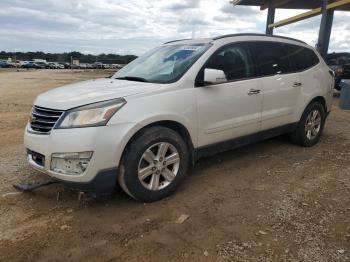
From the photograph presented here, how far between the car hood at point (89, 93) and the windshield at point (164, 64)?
0.85 feet

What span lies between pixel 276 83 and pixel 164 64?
5.53 ft

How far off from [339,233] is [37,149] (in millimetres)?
3013

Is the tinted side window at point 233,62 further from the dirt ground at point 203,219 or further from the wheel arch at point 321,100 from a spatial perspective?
the wheel arch at point 321,100

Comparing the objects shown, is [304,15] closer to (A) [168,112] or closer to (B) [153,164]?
(A) [168,112]

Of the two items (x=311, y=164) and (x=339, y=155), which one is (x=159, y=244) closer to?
(x=311, y=164)

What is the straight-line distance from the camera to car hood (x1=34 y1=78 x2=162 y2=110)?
3.55 metres

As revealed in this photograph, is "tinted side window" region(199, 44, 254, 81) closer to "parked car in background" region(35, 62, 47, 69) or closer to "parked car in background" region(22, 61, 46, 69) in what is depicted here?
"parked car in background" region(22, 61, 46, 69)

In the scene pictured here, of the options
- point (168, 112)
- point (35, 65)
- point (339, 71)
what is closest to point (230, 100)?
point (168, 112)

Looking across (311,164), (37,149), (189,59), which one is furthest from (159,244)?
(311,164)

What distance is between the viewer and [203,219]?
349cm

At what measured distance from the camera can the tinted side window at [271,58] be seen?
16.3 ft

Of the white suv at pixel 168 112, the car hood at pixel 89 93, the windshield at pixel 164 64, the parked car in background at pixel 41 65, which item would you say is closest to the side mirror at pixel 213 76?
the white suv at pixel 168 112

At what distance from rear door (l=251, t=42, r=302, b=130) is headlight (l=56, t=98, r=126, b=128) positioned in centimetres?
238

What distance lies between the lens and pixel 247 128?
15.6 feet
